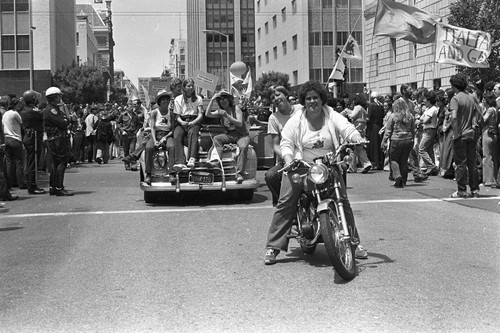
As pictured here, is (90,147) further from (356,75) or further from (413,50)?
(356,75)

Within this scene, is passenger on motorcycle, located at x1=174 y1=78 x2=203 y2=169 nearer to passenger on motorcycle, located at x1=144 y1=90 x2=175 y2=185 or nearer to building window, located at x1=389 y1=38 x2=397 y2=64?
passenger on motorcycle, located at x1=144 y1=90 x2=175 y2=185

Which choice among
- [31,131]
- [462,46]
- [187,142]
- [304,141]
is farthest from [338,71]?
[304,141]

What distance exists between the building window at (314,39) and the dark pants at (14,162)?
172 ft

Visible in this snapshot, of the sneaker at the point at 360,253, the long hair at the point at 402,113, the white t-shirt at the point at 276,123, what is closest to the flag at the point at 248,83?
the long hair at the point at 402,113

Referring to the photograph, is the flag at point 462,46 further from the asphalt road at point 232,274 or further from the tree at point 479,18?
the tree at point 479,18

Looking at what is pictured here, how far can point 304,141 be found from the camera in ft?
22.4

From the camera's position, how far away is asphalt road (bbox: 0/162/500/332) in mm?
5090

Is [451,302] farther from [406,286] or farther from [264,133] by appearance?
[264,133]

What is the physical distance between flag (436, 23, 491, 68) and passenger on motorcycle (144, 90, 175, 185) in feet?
20.9

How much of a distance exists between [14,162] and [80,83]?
184 feet

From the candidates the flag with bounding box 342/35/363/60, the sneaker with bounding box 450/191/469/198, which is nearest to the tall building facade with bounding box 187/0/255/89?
the flag with bounding box 342/35/363/60

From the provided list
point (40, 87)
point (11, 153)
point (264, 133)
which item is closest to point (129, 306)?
point (11, 153)

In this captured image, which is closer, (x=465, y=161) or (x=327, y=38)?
(x=465, y=161)

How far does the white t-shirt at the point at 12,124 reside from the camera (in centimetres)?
1345
